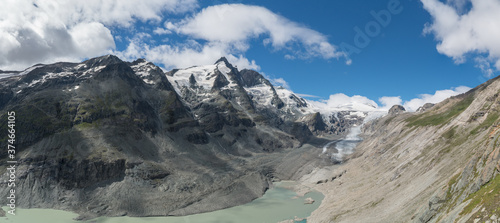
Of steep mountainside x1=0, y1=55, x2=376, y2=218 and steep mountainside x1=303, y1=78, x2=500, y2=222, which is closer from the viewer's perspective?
steep mountainside x1=303, y1=78, x2=500, y2=222

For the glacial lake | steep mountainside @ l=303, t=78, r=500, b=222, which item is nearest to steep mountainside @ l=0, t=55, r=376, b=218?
the glacial lake

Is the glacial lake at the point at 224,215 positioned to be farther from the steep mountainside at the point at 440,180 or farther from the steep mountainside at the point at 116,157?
the steep mountainside at the point at 440,180

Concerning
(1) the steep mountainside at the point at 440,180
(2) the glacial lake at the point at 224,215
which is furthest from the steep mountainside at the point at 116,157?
(1) the steep mountainside at the point at 440,180

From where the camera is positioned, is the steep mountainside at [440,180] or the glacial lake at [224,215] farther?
the glacial lake at [224,215]

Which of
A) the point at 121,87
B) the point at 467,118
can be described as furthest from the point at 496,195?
the point at 121,87

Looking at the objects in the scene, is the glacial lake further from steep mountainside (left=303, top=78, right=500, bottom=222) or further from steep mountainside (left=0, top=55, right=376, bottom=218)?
steep mountainside (left=303, top=78, right=500, bottom=222)

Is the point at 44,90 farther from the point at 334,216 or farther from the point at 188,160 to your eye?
the point at 334,216

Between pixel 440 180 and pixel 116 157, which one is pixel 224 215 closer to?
pixel 116 157

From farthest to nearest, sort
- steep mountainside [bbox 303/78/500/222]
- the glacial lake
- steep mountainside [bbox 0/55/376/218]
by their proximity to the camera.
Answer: steep mountainside [bbox 0/55/376/218] < the glacial lake < steep mountainside [bbox 303/78/500/222]

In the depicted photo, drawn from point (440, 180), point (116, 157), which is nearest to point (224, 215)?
point (116, 157)
